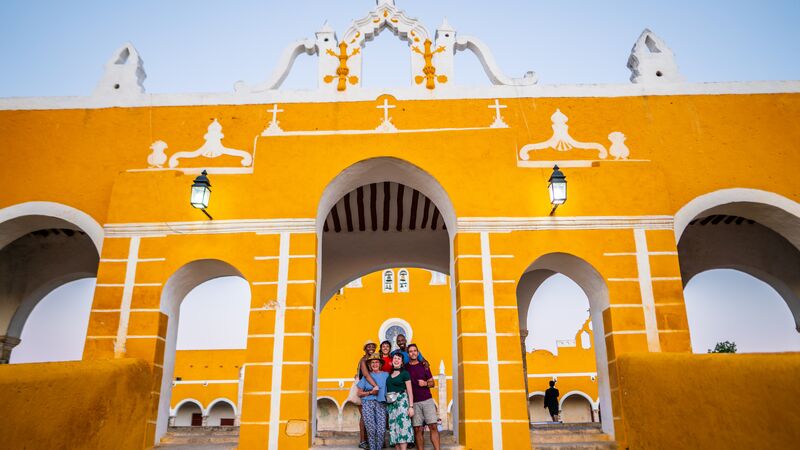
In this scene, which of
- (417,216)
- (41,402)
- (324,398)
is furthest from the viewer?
(324,398)

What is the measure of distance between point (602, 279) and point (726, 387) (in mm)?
2699

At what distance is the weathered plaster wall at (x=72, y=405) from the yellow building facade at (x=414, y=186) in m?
0.85

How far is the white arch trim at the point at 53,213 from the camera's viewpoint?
627 centimetres

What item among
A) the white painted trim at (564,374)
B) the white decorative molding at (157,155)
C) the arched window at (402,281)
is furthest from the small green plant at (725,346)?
the white decorative molding at (157,155)

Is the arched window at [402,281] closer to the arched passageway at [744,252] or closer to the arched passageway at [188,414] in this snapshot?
the arched passageway at [188,414]

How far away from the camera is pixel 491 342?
18.3 feet

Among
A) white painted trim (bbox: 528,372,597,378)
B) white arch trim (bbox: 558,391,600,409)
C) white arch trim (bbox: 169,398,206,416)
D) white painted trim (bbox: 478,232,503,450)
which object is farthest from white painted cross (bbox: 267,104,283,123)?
white arch trim (bbox: 558,391,600,409)

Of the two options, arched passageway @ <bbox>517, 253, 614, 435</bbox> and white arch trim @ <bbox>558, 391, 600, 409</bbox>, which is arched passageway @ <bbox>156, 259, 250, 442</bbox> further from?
white arch trim @ <bbox>558, 391, 600, 409</bbox>

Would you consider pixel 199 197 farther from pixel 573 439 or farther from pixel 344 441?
pixel 573 439

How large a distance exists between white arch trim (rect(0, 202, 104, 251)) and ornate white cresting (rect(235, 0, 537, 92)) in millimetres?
2267

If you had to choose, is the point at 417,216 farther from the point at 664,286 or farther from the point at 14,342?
the point at 14,342

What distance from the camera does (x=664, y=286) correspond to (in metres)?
5.73

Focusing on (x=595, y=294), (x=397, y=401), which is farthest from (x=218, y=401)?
(x=595, y=294)

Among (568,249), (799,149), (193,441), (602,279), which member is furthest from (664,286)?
(193,441)
